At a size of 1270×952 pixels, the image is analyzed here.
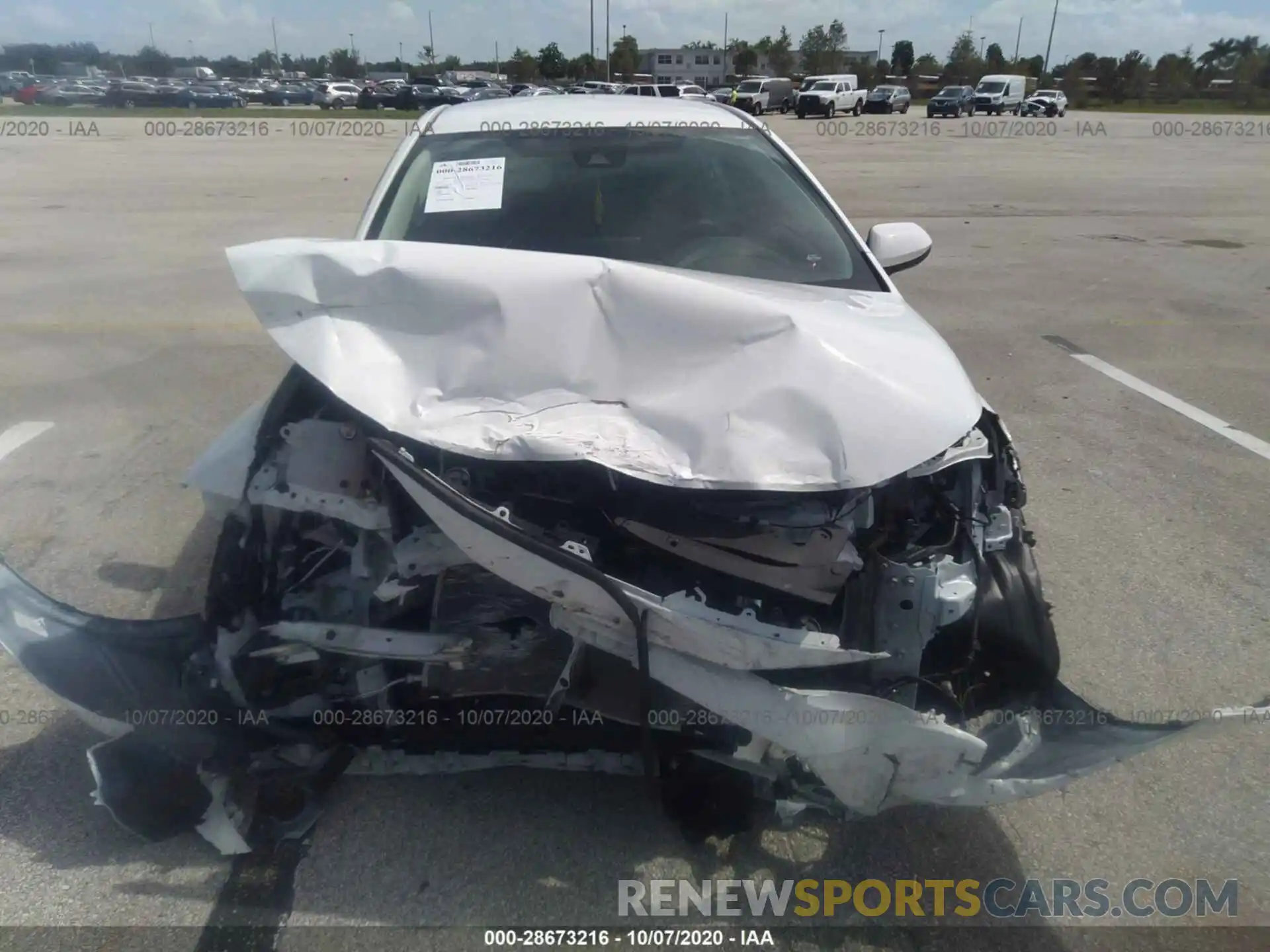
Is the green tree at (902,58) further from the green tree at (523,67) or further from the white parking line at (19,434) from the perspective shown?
the white parking line at (19,434)

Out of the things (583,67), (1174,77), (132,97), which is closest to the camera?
(132,97)

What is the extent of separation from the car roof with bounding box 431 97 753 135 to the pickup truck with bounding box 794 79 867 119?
39.2 metres

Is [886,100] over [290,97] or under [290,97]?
over

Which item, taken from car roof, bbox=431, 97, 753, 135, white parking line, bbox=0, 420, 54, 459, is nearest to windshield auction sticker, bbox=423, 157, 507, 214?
car roof, bbox=431, 97, 753, 135

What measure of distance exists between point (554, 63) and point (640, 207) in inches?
3155

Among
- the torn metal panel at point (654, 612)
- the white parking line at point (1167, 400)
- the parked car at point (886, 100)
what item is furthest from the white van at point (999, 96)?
the torn metal panel at point (654, 612)

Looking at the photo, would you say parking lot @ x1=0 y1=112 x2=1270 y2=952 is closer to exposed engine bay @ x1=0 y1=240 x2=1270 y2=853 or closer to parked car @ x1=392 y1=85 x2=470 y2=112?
exposed engine bay @ x1=0 y1=240 x2=1270 y2=853

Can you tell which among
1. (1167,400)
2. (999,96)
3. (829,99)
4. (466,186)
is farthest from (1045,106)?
(466,186)

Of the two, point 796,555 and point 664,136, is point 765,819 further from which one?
point 664,136

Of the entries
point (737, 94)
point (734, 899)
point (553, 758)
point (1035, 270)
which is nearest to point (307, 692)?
point (553, 758)

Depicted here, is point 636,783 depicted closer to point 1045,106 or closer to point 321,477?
point 321,477

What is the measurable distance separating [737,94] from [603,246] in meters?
41.2

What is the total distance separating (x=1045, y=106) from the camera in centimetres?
4234

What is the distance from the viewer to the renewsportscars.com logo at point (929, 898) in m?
2.30
